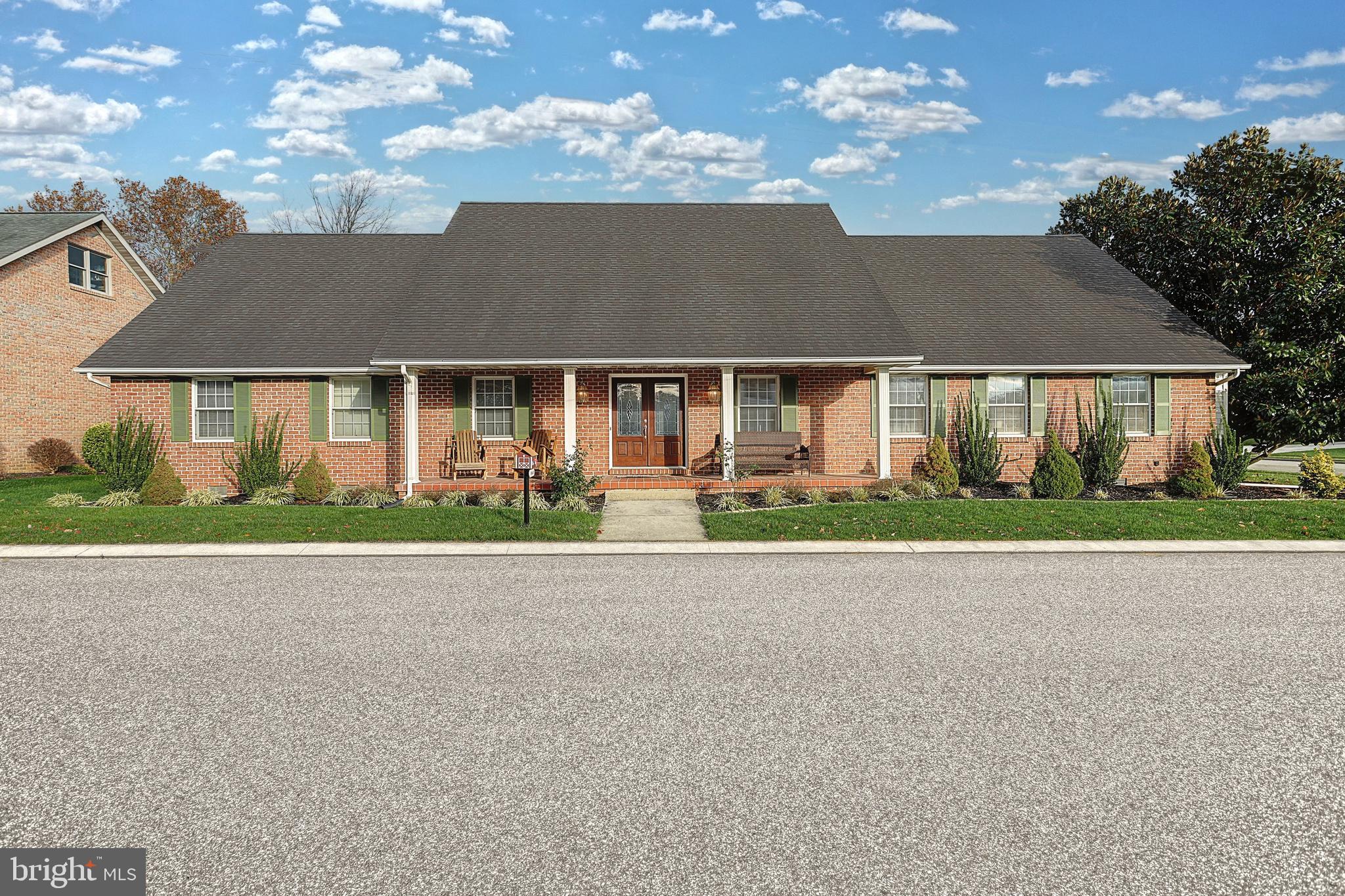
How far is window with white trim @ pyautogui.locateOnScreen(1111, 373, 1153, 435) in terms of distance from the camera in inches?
754

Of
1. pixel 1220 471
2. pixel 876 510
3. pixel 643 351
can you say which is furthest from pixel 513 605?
pixel 1220 471

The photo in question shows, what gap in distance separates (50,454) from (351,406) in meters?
11.7

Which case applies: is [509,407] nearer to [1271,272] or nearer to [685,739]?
[685,739]

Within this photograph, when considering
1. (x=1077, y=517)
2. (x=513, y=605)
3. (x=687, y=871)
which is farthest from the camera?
(x=1077, y=517)

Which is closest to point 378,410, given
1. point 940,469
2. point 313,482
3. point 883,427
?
point 313,482

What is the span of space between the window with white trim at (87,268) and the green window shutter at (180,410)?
10.8 metres

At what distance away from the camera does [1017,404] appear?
19141 mm

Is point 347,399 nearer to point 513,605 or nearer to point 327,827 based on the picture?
point 513,605

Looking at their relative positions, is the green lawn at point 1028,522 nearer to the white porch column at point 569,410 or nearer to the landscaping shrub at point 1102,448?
the landscaping shrub at point 1102,448

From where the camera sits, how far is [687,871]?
362 cm

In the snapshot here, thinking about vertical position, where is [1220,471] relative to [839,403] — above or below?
below

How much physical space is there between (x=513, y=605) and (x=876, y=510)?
7488 mm

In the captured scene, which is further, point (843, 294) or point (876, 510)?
point (843, 294)

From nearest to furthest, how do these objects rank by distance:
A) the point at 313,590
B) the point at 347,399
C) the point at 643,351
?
the point at 313,590 < the point at 643,351 < the point at 347,399
